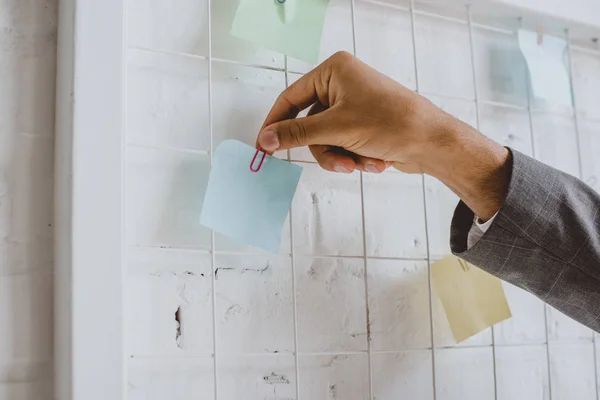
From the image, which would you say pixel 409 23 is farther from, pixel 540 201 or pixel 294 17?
pixel 540 201

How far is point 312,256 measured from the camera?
837 millimetres

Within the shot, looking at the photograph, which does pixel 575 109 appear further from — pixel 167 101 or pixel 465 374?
pixel 167 101

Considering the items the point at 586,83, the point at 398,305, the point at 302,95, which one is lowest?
the point at 398,305

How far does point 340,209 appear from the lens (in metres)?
0.87

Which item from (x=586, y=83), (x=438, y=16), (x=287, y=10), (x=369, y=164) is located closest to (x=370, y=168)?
(x=369, y=164)

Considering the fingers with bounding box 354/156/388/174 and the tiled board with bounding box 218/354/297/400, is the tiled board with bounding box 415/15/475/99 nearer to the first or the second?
the fingers with bounding box 354/156/388/174

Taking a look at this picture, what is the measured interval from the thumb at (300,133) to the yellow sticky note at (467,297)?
0.27 m

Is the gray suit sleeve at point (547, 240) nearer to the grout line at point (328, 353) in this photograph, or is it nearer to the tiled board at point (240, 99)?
the grout line at point (328, 353)

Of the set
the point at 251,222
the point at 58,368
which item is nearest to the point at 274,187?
the point at 251,222

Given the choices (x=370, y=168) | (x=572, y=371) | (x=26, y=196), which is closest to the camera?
(x=26, y=196)

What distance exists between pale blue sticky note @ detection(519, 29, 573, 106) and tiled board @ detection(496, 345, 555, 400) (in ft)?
1.21

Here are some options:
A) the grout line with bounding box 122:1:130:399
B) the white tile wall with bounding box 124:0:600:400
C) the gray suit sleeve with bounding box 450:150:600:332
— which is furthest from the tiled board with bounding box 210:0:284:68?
the gray suit sleeve with bounding box 450:150:600:332

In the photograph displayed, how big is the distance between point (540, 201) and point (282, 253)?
11.6 inches

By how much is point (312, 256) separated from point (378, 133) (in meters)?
0.19
